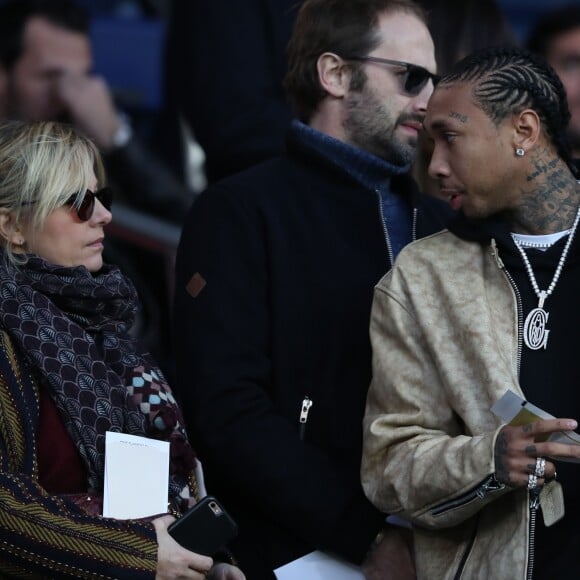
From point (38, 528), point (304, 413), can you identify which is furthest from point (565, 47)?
point (38, 528)

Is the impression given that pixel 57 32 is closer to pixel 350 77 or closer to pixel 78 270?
pixel 350 77

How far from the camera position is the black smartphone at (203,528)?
360 centimetres

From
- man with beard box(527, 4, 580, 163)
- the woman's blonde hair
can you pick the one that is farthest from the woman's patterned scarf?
man with beard box(527, 4, 580, 163)

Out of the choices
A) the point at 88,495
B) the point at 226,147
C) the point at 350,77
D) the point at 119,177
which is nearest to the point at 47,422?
the point at 88,495

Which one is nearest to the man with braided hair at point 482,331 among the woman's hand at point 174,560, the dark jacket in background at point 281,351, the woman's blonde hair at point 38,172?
the dark jacket in background at point 281,351

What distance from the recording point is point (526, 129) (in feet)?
12.4

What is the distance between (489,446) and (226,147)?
2.33 m

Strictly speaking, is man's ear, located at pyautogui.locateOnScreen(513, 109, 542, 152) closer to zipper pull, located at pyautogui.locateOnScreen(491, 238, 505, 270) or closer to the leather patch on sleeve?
zipper pull, located at pyautogui.locateOnScreen(491, 238, 505, 270)

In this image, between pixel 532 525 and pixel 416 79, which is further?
pixel 416 79

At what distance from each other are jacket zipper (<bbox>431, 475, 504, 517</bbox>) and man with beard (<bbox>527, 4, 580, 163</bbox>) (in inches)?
116

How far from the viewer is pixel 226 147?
553 cm

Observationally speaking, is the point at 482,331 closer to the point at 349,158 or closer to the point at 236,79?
the point at 349,158

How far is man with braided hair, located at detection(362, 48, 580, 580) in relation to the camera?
11.7ft

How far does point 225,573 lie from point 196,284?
2.77ft
